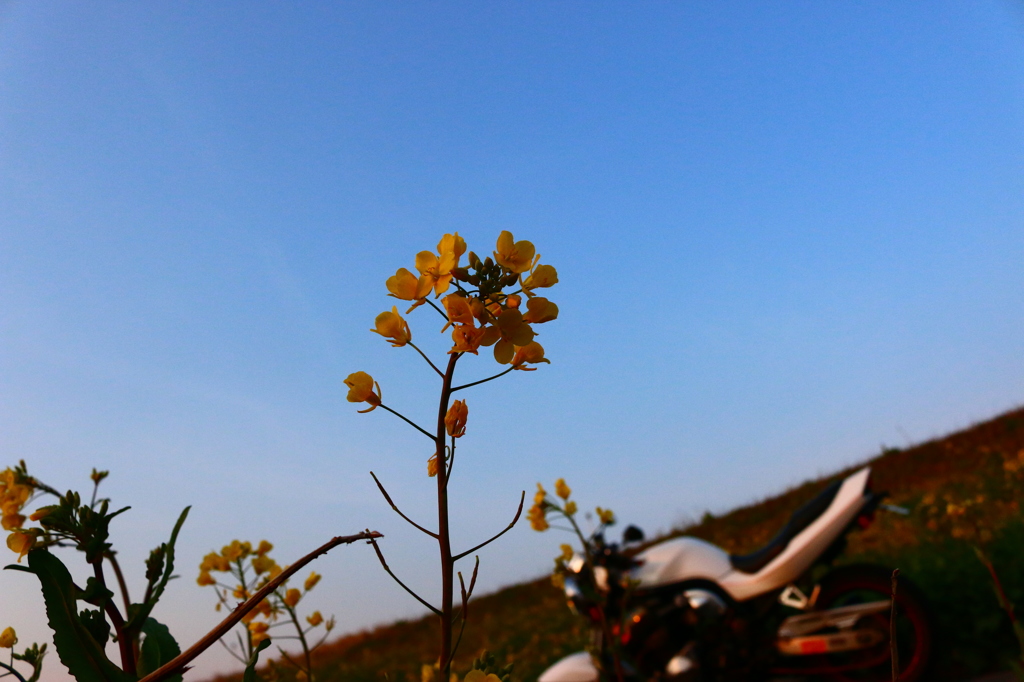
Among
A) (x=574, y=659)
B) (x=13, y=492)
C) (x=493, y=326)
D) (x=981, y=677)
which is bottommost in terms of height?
(x=981, y=677)

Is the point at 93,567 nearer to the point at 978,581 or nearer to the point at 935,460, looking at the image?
the point at 978,581

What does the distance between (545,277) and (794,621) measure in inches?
136

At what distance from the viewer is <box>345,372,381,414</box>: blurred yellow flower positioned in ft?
2.94

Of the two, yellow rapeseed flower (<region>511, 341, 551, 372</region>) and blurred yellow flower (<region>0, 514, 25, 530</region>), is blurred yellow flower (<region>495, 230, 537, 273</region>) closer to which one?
yellow rapeseed flower (<region>511, 341, 551, 372</region>)

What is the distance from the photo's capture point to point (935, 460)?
8.67 meters

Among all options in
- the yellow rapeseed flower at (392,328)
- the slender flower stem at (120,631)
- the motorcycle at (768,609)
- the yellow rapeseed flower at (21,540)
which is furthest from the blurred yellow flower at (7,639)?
the motorcycle at (768,609)

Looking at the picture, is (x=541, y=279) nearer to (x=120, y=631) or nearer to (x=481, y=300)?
(x=481, y=300)

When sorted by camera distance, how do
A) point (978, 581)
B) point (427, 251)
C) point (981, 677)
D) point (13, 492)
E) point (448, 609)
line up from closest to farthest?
point (448, 609) → point (427, 251) → point (13, 492) → point (981, 677) → point (978, 581)

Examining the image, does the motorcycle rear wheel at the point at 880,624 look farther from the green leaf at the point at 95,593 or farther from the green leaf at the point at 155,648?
the green leaf at the point at 95,593

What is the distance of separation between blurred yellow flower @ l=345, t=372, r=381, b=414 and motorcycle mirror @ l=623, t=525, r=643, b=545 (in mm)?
3325

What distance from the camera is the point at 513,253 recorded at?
0.95m

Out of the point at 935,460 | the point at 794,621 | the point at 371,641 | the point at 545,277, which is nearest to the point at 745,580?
the point at 794,621

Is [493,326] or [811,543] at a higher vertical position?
[493,326]

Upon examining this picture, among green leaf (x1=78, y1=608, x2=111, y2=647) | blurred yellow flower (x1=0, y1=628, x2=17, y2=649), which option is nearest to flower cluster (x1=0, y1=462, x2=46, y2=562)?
blurred yellow flower (x1=0, y1=628, x2=17, y2=649)
